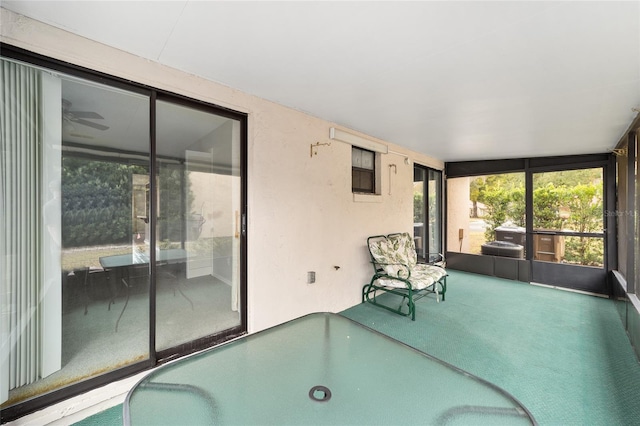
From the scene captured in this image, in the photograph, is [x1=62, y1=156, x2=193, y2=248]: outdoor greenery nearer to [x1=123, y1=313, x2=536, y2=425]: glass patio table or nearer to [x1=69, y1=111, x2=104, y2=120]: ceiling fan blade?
[x1=69, y1=111, x2=104, y2=120]: ceiling fan blade

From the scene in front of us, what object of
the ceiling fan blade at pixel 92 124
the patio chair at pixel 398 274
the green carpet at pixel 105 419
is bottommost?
the green carpet at pixel 105 419

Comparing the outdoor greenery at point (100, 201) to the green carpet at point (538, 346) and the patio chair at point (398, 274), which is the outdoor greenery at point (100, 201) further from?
the patio chair at point (398, 274)

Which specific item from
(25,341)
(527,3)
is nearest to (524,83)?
(527,3)

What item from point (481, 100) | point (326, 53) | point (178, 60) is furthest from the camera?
point (481, 100)

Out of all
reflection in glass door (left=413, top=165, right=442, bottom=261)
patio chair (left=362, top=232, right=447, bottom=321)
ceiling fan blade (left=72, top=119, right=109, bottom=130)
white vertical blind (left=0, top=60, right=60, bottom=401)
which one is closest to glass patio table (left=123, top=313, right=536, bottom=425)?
white vertical blind (left=0, top=60, right=60, bottom=401)

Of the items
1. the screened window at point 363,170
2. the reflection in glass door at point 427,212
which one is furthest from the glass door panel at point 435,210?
the screened window at point 363,170

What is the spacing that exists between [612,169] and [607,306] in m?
2.11

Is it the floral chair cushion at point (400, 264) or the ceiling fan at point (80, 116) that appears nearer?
the ceiling fan at point (80, 116)

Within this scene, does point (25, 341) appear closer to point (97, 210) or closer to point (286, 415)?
point (97, 210)

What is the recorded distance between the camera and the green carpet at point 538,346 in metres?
1.77

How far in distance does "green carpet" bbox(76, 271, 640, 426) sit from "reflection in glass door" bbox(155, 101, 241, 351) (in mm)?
746

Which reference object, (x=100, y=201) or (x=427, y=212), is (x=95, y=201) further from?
(x=427, y=212)

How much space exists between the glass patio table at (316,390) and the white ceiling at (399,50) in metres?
1.84

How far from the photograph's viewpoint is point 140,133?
196cm
